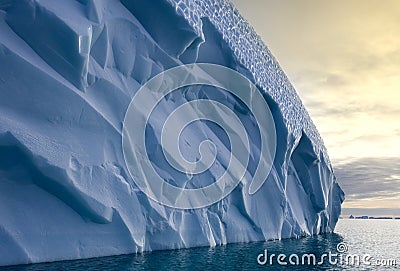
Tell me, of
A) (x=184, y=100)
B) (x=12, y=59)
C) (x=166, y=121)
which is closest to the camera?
(x=12, y=59)

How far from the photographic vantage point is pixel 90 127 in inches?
406

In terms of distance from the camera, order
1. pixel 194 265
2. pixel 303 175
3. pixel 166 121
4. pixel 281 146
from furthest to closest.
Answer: pixel 303 175, pixel 281 146, pixel 166 121, pixel 194 265

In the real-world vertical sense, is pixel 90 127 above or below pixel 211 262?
above

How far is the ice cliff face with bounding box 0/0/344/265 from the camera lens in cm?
885

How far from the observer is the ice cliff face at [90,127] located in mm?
8852

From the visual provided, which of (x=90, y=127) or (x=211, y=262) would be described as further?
(x=211, y=262)

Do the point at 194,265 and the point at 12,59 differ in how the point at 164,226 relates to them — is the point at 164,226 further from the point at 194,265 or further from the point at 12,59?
the point at 12,59

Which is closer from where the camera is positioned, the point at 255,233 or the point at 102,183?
the point at 102,183

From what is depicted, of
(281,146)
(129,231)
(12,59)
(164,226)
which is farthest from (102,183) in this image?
(281,146)

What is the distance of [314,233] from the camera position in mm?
24141

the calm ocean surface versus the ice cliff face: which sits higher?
the ice cliff face

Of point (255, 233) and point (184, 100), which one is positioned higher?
point (184, 100)

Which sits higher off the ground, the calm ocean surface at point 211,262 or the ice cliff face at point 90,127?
the ice cliff face at point 90,127

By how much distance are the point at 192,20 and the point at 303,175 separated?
1193 centimetres
